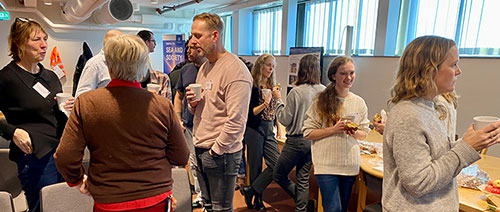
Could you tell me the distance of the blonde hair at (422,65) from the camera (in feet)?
3.28

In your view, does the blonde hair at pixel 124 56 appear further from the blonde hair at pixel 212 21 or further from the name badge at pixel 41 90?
the name badge at pixel 41 90

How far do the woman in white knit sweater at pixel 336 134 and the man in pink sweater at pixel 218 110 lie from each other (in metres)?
0.53

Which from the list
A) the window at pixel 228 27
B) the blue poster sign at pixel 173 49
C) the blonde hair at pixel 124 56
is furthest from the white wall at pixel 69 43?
the blonde hair at pixel 124 56

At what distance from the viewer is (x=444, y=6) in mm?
3447

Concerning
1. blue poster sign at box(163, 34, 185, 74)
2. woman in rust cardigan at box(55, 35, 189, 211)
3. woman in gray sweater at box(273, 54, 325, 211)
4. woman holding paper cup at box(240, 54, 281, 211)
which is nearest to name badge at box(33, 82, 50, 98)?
woman in rust cardigan at box(55, 35, 189, 211)

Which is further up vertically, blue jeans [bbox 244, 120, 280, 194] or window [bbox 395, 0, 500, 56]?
window [bbox 395, 0, 500, 56]

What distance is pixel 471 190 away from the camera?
162 centimetres

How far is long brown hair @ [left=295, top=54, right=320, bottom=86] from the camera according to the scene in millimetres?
2268

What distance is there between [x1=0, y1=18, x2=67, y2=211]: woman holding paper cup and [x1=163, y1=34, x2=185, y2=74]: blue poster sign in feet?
16.8

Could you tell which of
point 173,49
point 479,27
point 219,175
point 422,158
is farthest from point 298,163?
point 173,49

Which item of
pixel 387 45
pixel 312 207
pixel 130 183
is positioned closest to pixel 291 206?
pixel 312 207

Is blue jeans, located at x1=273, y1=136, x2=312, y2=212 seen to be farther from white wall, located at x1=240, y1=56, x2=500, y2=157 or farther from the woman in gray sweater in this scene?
white wall, located at x1=240, y1=56, x2=500, y2=157

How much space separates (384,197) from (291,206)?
5.94ft

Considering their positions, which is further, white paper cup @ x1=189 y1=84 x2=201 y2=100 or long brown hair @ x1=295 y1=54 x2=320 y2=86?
long brown hair @ x1=295 y1=54 x2=320 y2=86
